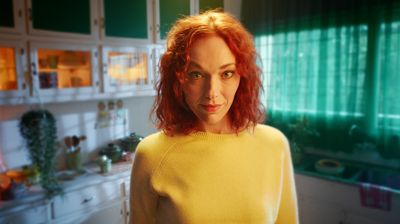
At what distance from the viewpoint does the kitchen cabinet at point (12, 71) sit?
165 cm

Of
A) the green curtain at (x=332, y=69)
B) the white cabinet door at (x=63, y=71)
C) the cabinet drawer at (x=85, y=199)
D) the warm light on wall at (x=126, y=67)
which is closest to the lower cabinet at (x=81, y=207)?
the cabinet drawer at (x=85, y=199)

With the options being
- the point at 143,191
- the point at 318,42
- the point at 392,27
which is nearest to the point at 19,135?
the point at 143,191

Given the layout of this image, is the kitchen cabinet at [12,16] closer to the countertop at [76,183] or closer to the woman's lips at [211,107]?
the countertop at [76,183]

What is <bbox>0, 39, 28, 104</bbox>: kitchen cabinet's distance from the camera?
1.65m

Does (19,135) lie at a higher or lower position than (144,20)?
lower

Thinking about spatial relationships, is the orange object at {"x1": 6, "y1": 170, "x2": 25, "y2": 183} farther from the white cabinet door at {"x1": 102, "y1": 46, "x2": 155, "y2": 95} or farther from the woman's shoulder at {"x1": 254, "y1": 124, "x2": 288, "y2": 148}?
the woman's shoulder at {"x1": 254, "y1": 124, "x2": 288, "y2": 148}

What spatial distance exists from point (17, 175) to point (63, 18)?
1.01 meters

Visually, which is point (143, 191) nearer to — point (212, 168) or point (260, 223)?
point (212, 168)

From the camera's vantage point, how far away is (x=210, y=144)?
2.38 feet

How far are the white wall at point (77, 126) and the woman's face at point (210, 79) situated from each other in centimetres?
123

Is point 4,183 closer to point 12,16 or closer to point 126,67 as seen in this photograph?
point 12,16

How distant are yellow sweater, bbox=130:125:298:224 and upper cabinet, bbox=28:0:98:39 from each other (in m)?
1.37

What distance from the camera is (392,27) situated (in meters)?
2.03

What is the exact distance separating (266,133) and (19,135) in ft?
6.15
